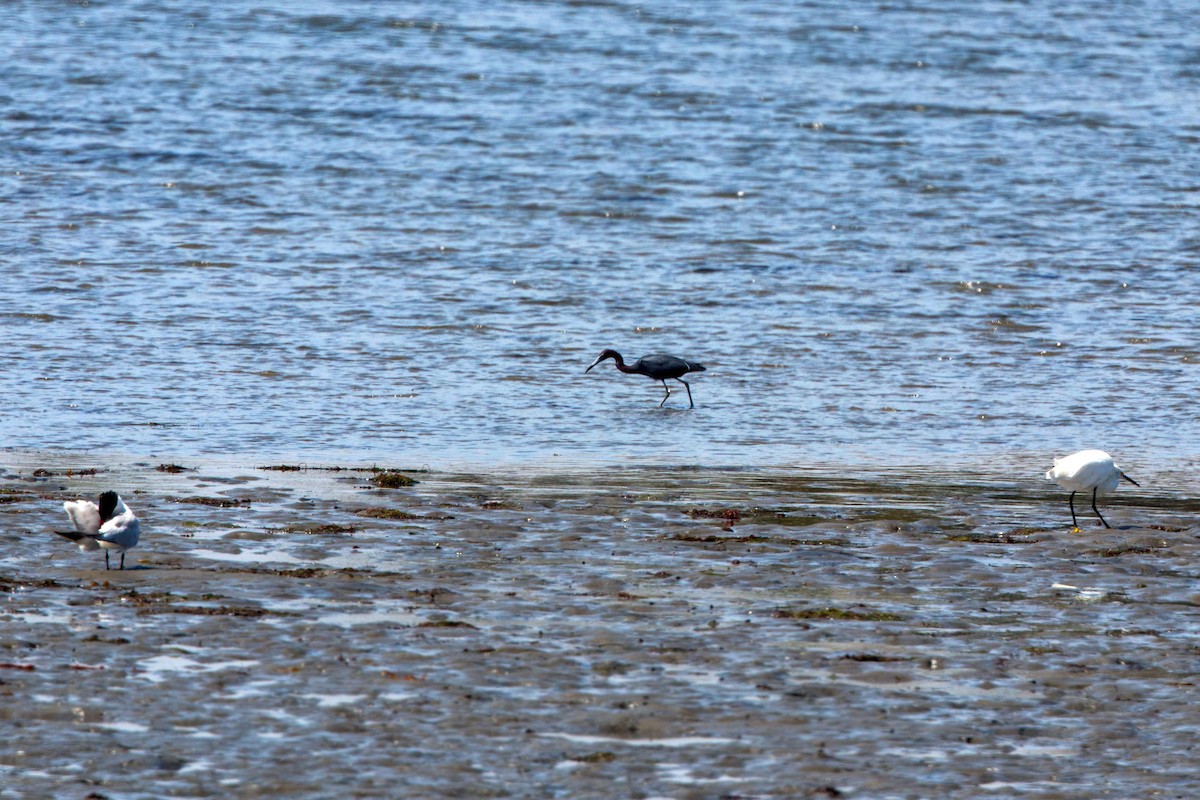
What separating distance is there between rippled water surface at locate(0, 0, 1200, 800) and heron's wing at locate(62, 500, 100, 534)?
26 centimetres

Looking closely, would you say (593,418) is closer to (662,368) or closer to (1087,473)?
(662,368)

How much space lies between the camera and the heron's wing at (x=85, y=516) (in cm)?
1059

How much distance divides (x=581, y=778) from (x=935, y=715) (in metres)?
1.94

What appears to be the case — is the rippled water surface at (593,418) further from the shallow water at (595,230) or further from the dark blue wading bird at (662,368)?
the dark blue wading bird at (662,368)

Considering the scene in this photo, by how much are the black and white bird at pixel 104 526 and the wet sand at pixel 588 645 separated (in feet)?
0.71

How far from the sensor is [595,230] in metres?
28.8

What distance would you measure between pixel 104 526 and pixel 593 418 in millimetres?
7872

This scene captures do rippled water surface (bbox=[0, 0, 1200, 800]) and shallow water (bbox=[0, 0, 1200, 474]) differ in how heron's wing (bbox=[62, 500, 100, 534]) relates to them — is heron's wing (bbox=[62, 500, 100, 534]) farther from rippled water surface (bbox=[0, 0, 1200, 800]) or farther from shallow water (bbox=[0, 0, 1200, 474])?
shallow water (bbox=[0, 0, 1200, 474])

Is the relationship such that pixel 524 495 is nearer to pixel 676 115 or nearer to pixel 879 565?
pixel 879 565

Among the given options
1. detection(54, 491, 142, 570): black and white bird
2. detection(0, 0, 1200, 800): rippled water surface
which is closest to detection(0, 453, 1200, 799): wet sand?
detection(0, 0, 1200, 800): rippled water surface

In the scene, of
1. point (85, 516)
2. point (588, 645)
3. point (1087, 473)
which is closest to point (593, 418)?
point (1087, 473)

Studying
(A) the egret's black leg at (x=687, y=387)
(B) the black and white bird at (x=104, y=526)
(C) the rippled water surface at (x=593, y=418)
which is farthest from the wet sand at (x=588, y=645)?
(A) the egret's black leg at (x=687, y=387)

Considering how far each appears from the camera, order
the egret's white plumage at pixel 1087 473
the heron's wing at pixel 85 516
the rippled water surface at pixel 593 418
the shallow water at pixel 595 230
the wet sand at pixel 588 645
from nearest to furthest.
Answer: the wet sand at pixel 588 645 → the rippled water surface at pixel 593 418 → the heron's wing at pixel 85 516 → the egret's white plumage at pixel 1087 473 → the shallow water at pixel 595 230

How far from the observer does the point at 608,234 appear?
28.5m
